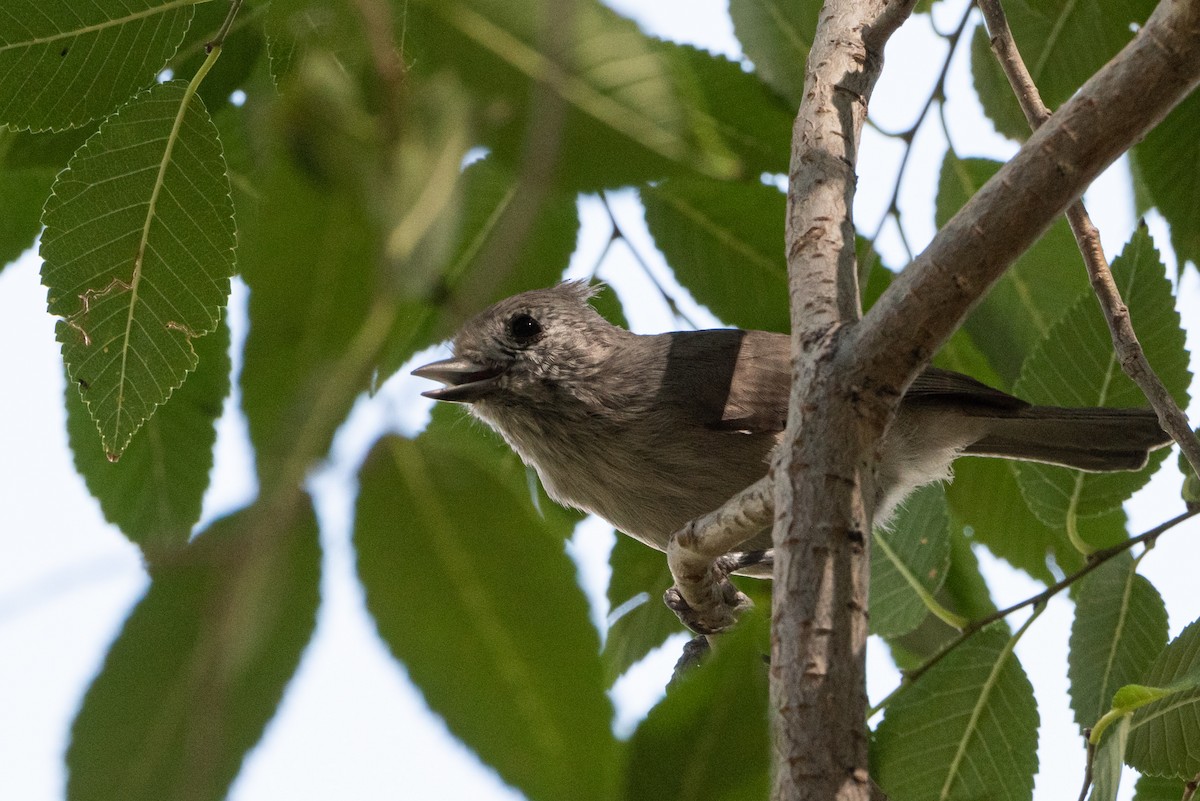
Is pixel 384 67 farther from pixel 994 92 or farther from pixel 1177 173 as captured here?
pixel 994 92

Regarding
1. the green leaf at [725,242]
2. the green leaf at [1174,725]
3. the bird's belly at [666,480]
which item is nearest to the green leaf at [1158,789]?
the green leaf at [1174,725]

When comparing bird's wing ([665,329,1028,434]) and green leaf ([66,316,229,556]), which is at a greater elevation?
Answer: bird's wing ([665,329,1028,434])

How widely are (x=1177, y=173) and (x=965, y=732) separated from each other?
1328 mm

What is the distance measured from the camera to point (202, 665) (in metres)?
0.64

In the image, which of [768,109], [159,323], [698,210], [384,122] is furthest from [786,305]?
[384,122]

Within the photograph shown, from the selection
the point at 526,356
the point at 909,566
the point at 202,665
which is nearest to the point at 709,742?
the point at 202,665

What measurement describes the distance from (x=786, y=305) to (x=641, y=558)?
2.85ft

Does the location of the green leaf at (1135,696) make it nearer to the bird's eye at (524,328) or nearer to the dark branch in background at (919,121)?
the dark branch in background at (919,121)

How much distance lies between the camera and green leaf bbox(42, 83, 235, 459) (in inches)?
38.3

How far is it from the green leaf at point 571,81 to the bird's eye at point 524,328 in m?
2.56

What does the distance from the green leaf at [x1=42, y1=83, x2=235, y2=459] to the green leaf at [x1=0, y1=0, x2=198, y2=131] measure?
0.73 feet

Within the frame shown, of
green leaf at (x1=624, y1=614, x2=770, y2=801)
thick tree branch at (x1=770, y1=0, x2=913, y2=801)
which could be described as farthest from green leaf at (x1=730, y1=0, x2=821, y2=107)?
green leaf at (x1=624, y1=614, x2=770, y2=801)

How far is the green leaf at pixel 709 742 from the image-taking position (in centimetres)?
85

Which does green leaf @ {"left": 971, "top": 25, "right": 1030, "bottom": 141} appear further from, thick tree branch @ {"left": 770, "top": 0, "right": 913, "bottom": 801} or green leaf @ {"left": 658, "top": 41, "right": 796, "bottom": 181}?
green leaf @ {"left": 658, "top": 41, "right": 796, "bottom": 181}
